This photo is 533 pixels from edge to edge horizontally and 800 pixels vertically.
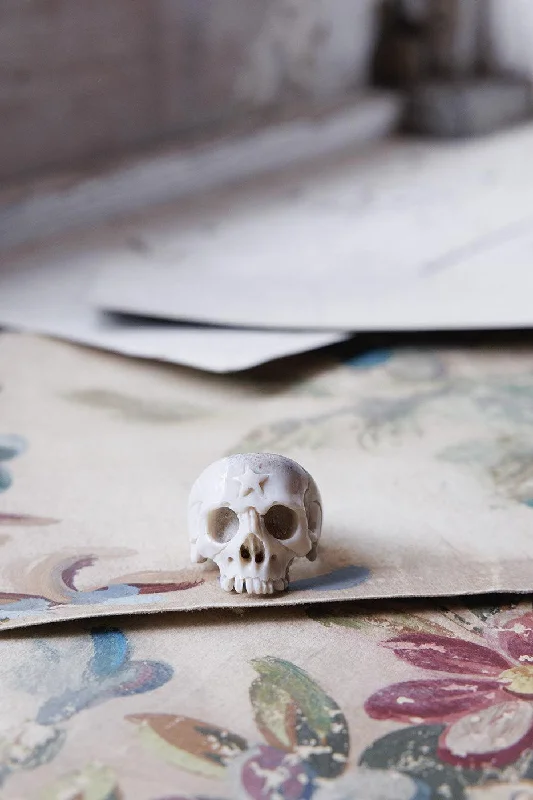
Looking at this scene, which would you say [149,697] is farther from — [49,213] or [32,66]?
[32,66]

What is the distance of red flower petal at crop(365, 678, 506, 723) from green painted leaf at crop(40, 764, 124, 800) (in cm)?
18

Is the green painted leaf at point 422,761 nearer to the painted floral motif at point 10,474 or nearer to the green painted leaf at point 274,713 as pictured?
the green painted leaf at point 274,713

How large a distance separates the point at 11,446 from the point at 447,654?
1.85 ft

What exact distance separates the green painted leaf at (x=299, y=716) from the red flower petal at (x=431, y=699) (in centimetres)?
3

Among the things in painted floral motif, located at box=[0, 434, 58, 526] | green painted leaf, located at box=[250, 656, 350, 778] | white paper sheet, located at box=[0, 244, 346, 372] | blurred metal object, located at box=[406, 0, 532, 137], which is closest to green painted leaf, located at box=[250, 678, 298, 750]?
green painted leaf, located at box=[250, 656, 350, 778]

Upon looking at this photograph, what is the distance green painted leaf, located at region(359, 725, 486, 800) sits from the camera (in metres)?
0.61

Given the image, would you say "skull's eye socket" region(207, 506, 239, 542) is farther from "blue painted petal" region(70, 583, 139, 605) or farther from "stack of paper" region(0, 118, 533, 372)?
"stack of paper" region(0, 118, 533, 372)

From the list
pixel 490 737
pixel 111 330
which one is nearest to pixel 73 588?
pixel 490 737

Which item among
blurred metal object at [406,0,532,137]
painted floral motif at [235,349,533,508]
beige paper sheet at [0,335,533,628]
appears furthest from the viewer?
blurred metal object at [406,0,532,137]

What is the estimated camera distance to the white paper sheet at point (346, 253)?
4.60 ft

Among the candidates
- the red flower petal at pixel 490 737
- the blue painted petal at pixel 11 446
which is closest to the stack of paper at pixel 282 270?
the blue painted petal at pixel 11 446

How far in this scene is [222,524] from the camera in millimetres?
Answer: 826

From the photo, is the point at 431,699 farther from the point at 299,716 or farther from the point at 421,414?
the point at 421,414

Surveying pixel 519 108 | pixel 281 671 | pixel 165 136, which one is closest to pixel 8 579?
pixel 281 671
